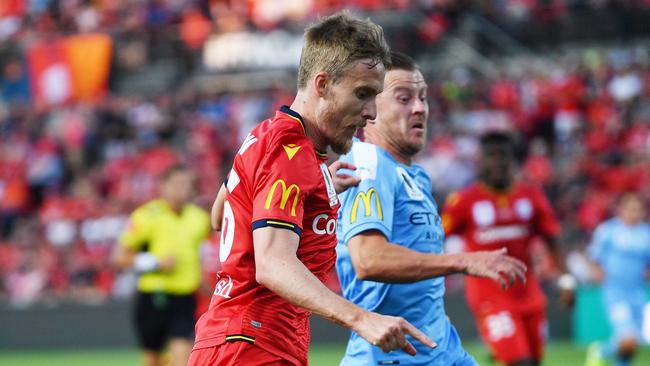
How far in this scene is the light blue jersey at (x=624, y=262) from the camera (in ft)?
46.0

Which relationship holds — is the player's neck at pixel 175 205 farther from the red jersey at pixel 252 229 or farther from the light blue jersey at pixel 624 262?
the red jersey at pixel 252 229

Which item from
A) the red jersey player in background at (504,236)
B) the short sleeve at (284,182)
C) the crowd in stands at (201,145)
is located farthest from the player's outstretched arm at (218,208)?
the crowd in stands at (201,145)

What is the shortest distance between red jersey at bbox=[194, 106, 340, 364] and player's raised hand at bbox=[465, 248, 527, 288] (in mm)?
798

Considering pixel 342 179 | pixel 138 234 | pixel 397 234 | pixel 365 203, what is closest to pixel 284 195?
pixel 342 179

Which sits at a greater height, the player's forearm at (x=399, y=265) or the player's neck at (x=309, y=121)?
the player's neck at (x=309, y=121)

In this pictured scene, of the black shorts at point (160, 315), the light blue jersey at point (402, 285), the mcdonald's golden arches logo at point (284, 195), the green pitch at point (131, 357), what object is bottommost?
the green pitch at point (131, 357)

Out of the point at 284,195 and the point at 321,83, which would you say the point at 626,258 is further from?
the point at 284,195

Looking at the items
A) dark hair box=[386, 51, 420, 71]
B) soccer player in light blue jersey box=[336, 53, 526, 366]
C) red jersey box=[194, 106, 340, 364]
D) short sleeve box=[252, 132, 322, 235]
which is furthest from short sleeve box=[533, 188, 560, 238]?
short sleeve box=[252, 132, 322, 235]

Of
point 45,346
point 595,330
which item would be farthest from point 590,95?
point 45,346

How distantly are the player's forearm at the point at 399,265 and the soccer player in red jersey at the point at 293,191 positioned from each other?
846mm

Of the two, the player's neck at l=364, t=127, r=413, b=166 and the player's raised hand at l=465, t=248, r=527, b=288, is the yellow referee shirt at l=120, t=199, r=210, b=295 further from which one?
the player's raised hand at l=465, t=248, r=527, b=288

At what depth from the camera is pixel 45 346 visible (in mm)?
20297

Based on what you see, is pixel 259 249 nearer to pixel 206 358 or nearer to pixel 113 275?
pixel 206 358

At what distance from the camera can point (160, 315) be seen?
11.3 metres
